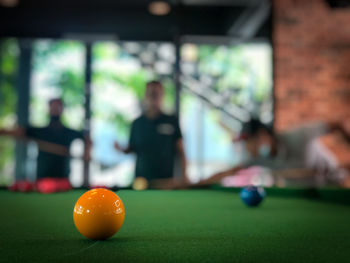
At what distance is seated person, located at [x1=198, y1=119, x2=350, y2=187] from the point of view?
19.5 feet

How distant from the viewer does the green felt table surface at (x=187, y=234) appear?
3.94 ft

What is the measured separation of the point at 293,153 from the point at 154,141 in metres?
2.61

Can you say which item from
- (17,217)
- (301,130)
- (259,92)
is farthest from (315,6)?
(17,217)

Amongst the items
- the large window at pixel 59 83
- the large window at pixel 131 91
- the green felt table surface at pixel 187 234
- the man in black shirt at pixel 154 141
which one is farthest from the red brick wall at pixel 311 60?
the green felt table surface at pixel 187 234

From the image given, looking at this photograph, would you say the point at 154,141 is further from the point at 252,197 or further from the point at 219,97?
the point at 219,97

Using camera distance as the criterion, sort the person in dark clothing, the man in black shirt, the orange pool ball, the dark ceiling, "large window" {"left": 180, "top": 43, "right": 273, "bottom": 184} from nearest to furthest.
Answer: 1. the orange pool ball
2. the man in black shirt
3. the person in dark clothing
4. the dark ceiling
5. "large window" {"left": 180, "top": 43, "right": 273, "bottom": 184}

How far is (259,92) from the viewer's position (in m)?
7.60

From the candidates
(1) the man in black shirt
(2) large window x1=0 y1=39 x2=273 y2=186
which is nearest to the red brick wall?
(2) large window x1=0 y1=39 x2=273 y2=186

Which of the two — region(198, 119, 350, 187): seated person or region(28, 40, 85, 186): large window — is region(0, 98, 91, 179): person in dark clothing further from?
region(198, 119, 350, 187): seated person

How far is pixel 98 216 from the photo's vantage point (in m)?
1.42

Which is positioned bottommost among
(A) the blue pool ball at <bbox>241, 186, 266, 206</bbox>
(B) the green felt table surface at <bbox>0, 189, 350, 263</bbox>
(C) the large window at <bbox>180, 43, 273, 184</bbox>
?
(B) the green felt table surface at <bbox>0, 189, 350, 263</bbox>

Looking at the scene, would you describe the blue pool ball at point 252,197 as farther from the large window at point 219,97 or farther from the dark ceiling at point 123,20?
the dark ceiling at point 123,20

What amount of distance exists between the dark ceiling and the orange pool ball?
5826 millimetres

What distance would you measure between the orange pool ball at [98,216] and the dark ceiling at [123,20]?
5826 mm
